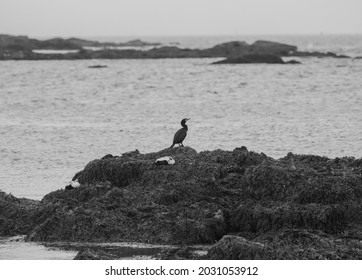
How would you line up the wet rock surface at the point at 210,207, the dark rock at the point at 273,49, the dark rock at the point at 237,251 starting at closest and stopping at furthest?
the dark rock at the point at 237,251, the wet rock surface at the point at 210,207, the dark rock at the point at 273,49

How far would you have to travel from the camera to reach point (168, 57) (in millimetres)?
97062

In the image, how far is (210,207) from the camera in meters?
11.7

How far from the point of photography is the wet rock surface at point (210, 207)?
1065 cm

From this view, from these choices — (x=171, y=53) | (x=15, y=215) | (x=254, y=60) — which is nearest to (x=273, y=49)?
(x=171, y=53)

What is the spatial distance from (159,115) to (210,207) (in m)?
22.0

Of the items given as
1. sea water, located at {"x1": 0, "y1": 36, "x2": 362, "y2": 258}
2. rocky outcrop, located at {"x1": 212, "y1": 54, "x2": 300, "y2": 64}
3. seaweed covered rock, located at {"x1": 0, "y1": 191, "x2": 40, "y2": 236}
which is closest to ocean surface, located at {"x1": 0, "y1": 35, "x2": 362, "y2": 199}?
sea water, located at {"x1": 0, "y1": 36, "x2": 362, "y2": 258}

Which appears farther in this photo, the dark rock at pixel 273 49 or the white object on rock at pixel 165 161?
the dark rock at pixel 273 49

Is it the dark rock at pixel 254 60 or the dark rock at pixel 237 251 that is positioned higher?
the dark rock at pixel 237 251

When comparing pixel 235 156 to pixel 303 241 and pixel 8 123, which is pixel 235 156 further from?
pixel 8 123

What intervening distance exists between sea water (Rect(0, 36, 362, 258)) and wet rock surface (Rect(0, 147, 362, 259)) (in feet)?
8.26

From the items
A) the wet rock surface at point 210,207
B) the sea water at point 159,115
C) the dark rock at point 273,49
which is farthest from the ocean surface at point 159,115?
the dark rock at point 273,49

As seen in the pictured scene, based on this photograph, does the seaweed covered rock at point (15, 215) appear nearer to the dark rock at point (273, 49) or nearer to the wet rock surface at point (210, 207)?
the wet rock surface at point (210, 207)

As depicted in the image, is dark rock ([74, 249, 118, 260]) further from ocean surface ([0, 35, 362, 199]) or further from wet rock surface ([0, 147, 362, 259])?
ocean surface ([0, 35, 362, 199])

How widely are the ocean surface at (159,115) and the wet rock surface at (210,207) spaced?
8.67 ft
